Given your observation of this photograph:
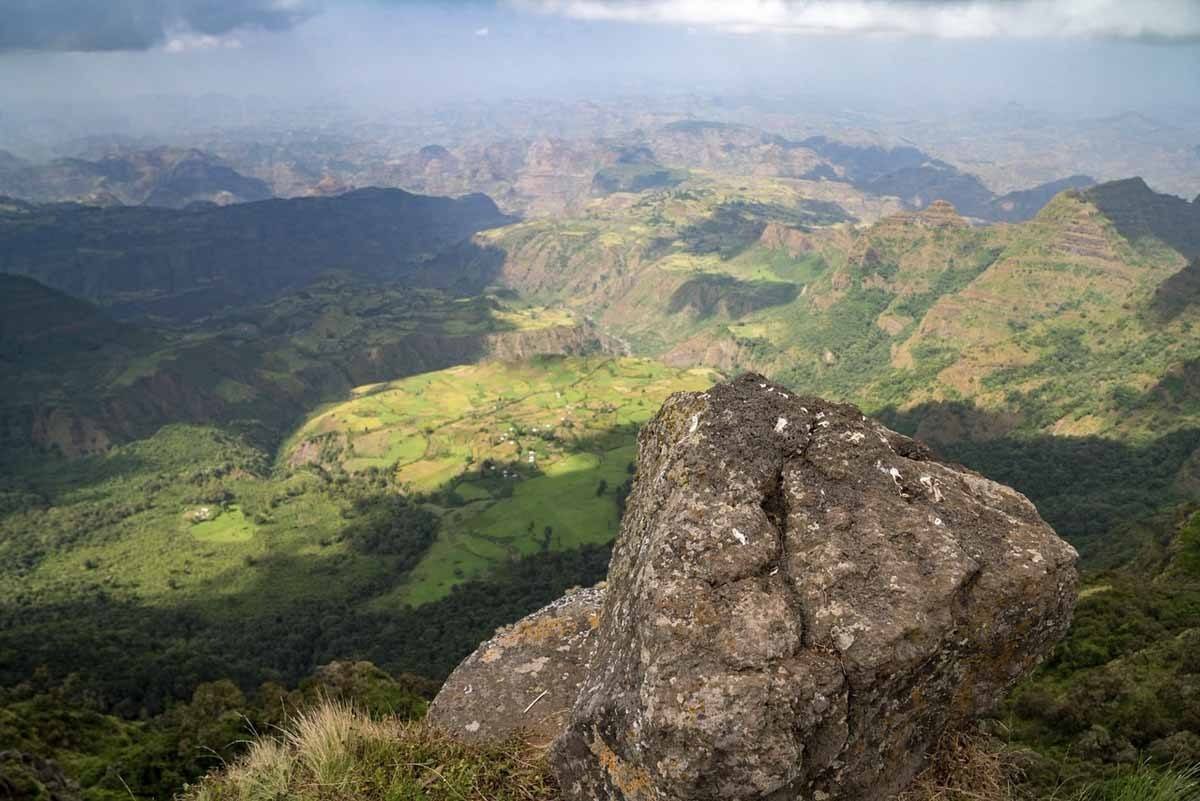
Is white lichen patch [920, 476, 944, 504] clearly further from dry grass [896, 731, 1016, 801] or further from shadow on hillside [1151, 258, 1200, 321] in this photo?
shadow on hillside [1151, 258, 1200, 321]

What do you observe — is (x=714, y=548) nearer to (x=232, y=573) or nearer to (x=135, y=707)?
(x=135, y=707)

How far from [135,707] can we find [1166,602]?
84.0 metres

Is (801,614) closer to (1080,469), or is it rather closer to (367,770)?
(367,770)

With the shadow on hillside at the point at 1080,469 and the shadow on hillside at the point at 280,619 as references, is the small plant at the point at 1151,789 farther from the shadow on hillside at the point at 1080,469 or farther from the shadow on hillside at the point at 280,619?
the shadow on hillside at the point at 1080,469

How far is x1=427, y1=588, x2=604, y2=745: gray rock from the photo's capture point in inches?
369

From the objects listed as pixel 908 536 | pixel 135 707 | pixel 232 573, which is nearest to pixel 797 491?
pixel 908 536

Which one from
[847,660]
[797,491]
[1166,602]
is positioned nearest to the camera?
[847,660]

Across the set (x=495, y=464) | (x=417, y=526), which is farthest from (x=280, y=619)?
(x=495, y=464)

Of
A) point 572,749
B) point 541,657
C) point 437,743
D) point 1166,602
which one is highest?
point 572,749

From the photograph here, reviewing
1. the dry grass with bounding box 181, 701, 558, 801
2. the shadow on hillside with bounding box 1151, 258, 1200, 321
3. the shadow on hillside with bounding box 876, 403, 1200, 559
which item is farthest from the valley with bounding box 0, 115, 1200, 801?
the dry grass with bounding box 181, 701, 558, 801

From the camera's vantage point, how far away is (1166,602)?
40.5m

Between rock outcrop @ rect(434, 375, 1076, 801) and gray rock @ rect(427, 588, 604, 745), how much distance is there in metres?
2.52

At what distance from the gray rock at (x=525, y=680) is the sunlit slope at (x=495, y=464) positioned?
328 ft

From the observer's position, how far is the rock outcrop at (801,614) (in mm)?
5711
